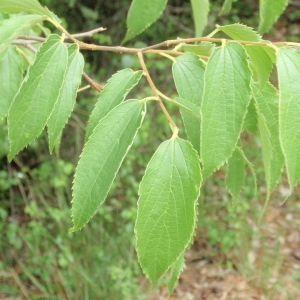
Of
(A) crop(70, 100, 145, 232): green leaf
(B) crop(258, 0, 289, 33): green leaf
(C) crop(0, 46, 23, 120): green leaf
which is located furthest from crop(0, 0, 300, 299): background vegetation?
(A) crop(70, 100, 145, 232): green leaf

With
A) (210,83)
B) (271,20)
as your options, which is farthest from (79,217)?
(271,20)

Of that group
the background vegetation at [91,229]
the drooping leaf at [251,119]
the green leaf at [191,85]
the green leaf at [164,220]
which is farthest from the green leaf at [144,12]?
the background vegetation at [91,229]

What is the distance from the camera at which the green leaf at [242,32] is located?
0.64m

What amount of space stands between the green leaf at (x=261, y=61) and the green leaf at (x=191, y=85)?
0.26 feet

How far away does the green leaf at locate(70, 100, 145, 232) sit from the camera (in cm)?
59

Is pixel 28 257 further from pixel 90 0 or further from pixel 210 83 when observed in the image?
pixel 210 83

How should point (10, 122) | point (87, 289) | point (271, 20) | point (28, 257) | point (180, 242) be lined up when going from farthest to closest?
point (28, 257) → point (87, 289) → point (271, 20) → point (10, 122) → point (180, 242)

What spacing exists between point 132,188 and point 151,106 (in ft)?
2.37

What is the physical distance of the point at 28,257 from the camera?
9.46 feet

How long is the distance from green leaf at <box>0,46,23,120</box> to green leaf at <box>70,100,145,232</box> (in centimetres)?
33

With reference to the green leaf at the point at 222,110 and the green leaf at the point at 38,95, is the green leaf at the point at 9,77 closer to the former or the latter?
the green leaf at the point at 38,95

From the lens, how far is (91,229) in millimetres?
2811

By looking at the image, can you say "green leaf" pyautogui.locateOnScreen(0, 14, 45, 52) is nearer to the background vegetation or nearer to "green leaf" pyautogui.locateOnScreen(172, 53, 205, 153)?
"green leaf" pyautogui.locateOnScreen(172, 53, 205, 153)

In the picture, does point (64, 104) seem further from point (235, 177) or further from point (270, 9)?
point (270, 9)
